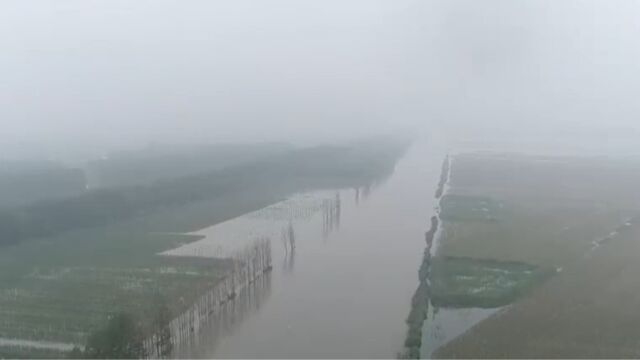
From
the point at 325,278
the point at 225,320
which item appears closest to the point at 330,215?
the point at 325,278

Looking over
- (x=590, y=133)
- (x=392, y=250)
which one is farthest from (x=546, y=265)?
(x=590, y=133)

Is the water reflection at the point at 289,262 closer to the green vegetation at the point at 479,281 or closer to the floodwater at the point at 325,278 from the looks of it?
the floodwater at the point at 325,278

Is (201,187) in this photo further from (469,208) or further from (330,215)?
(469,208)

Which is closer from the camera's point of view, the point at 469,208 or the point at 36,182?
the point at 469,208

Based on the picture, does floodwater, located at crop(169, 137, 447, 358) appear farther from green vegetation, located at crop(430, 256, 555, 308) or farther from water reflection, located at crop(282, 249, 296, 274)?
green vegetation, located at crop(430, 256, 555, 308)

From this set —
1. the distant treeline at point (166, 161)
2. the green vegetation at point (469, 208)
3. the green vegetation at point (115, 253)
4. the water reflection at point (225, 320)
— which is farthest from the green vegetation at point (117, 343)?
the distant treeline at point (166, 161)

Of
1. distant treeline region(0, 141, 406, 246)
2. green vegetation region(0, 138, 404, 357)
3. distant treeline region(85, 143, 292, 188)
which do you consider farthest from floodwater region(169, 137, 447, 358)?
distant treeline region(85, 143, 292, 188)

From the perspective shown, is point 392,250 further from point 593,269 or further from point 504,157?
point 504,157
